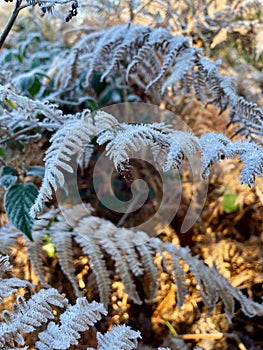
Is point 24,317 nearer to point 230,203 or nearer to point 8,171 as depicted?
point 8,171

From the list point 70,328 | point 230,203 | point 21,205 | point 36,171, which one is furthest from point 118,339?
point 230,203

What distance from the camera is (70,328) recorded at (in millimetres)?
454

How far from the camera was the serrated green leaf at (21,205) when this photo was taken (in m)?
0.70

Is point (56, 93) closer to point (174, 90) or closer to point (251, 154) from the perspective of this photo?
point (174, 90)

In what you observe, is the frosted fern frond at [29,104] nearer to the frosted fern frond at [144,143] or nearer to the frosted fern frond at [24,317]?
the frosted fern frond at [144,143]

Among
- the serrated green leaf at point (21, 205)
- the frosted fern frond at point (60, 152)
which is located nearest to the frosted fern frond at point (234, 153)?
the frosted fern frond at point (60, 152)

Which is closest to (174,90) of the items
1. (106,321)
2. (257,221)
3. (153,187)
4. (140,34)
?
(140,34)

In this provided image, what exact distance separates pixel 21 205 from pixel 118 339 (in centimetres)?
36

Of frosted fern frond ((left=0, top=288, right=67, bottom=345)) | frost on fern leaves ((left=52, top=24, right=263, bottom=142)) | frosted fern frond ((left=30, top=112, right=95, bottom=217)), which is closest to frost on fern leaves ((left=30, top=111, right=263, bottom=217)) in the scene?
frosted fern frond ((left=30, top=112, right=95, bottom=217))

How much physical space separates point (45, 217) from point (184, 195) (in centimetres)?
43

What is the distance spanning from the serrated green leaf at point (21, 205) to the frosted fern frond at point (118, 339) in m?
0.29

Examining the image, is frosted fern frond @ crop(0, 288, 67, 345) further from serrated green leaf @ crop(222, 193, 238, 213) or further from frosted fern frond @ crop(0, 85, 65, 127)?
serrated green leaf @ crop(222, 193, 238, 213)

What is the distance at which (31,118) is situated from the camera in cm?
76

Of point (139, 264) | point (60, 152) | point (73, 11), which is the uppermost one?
point (73, 11)
